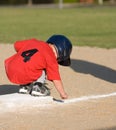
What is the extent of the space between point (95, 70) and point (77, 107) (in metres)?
3.82

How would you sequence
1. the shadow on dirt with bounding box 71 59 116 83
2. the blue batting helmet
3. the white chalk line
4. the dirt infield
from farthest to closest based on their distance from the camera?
the shadow on dirt with bounding box 71 59 116 83 < the white chalk line < the blue batting helmet < the dirt infield

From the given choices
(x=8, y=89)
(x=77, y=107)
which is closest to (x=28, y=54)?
(x=77, y=107)

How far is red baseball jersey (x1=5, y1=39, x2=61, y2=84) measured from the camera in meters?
7.56

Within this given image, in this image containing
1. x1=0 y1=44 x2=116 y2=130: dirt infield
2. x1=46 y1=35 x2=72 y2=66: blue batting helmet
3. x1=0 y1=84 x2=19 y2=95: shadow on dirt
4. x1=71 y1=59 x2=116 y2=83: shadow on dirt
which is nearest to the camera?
x1=0 y1=44 x2=116 y2=130: dirt infield

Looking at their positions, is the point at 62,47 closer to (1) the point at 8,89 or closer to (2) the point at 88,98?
(2) the point at 88,98

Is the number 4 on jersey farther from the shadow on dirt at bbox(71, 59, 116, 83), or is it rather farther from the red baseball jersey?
the shadow on dirt at bbox(71, 59, 116, 83)

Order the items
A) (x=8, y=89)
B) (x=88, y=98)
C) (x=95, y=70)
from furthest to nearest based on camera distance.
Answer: (x=95, y=70) → (x=8, y=89) → (x=88, y=98)

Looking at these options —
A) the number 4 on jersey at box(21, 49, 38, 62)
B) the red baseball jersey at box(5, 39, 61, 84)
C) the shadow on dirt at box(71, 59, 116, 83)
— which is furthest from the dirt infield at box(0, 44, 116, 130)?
the number 4 on jersey at box(21, 49, 38, 62)

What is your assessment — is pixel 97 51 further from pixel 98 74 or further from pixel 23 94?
pixel 23 94

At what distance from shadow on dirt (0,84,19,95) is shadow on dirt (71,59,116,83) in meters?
1.91

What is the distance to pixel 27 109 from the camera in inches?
300

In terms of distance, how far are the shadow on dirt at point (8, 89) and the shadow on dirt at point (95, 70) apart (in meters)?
1.91

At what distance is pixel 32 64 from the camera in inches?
304

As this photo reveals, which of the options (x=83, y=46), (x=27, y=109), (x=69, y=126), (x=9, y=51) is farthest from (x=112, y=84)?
(x=83, y=46)
